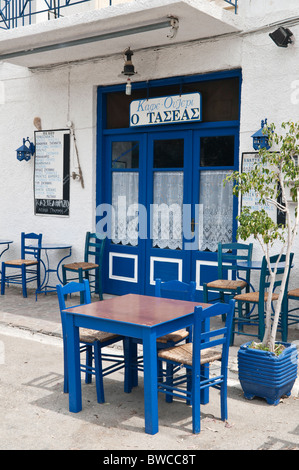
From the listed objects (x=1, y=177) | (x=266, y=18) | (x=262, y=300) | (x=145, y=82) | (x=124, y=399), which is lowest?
(x=124, y=399)

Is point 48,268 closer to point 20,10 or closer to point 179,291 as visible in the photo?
point 20,10

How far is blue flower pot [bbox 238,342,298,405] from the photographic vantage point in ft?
14.8

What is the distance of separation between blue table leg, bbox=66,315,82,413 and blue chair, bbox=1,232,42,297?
443 centimetres

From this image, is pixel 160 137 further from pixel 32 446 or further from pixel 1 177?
pixel 32 446

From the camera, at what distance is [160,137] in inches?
320

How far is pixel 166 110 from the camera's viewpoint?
25.9 ft

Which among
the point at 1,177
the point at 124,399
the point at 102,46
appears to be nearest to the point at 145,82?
the point at 102,46

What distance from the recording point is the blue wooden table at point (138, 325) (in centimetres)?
399

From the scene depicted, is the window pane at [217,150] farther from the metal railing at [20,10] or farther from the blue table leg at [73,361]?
the blue table leg at [73,361]

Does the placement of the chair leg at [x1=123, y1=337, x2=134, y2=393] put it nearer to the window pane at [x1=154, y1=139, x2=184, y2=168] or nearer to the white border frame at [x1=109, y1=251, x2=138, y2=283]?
the white border frame at [x1=109, y1=251, x2=138, y2=283]

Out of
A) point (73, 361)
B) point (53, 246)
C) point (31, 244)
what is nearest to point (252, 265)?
point (73, 361)

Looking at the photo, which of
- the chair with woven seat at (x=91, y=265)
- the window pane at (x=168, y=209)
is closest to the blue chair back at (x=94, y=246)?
the chair with woven seat at (x=91, y=265)

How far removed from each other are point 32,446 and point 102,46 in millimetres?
5787

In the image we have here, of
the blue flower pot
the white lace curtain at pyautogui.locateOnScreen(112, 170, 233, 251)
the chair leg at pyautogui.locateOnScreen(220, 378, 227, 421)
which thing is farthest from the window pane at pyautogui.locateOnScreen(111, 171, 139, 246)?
the chair leg at pyautogui.locateOnScreen(220, 378, 227, 421)
